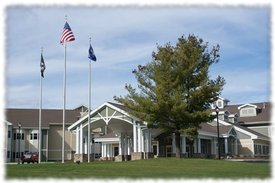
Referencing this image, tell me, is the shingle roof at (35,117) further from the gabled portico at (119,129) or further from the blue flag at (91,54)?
the blue flag at (91,54)

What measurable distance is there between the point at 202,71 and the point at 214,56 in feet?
5.69

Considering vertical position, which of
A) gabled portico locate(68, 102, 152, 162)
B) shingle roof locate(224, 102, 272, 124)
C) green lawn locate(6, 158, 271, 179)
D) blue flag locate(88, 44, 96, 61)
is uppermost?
blue flag locate(88, 44, 96, 61)

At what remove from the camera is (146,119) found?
27.2 metres

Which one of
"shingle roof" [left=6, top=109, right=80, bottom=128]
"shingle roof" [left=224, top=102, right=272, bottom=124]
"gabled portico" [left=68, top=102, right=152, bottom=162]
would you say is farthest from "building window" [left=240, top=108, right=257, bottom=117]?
"gabled portico" [left=68, top=102, right=152, bottom=162]

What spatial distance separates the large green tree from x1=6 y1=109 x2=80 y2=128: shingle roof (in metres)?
26.4

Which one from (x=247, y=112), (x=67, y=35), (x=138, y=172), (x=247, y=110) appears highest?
(x=67, y=35)

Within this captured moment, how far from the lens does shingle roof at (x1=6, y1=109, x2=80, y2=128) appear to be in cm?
5131

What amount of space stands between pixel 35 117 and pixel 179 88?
31280mm

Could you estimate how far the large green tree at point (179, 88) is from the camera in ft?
85.0

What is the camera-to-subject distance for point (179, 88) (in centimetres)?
2595

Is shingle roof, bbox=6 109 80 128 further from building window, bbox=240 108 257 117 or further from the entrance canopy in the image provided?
building window, bbox=240 108 257 117

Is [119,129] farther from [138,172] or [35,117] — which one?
[138,172]

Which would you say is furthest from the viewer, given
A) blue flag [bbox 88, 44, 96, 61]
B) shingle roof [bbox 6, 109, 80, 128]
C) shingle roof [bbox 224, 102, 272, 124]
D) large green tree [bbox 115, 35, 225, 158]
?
shingle roof [bbox 224, 102, 272, 124]

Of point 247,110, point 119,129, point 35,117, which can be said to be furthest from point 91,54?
point 247,110
